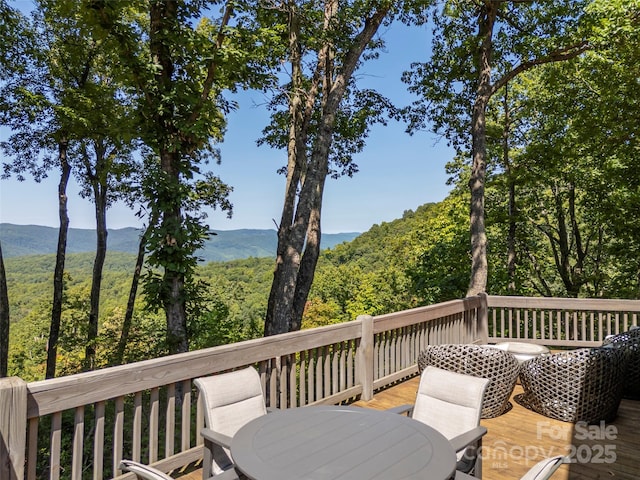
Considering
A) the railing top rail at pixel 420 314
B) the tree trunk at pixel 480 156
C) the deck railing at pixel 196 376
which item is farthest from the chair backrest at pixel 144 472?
the tree trunk at pixel 480 156

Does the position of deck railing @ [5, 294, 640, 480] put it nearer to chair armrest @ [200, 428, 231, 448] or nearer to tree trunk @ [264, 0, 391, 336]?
chair armrest @ [200, 428, 231, 448]

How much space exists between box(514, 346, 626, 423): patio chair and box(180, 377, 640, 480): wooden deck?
12 centimetres

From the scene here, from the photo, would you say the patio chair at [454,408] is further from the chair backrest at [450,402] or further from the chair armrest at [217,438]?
the chair armrest at [217,438]

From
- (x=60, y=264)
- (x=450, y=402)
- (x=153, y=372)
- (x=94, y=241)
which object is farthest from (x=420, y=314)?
(x=94, y=241)

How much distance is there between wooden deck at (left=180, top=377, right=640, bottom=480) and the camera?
9.68ft

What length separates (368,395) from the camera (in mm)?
4406

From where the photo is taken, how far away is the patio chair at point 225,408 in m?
2.28

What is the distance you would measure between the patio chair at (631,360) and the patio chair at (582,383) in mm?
589

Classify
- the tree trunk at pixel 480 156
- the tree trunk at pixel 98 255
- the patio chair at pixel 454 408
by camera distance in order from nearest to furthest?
the patio chair at pixel 454 408
the tree trunk at pixel 480 156
the tree trunk at pixel 98 255

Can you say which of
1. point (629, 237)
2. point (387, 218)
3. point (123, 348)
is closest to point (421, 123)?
point (629, 237)

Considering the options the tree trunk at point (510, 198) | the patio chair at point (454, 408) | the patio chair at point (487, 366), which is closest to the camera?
the patio chair at point (454, 408)

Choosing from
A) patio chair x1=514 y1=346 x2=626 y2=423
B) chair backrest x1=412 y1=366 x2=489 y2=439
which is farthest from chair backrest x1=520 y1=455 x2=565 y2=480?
patio chair x1=514 y1=346 x2=626 y2=423

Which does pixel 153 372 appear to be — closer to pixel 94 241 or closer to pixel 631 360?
pixel 631 360

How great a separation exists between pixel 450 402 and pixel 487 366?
1.46 meters
